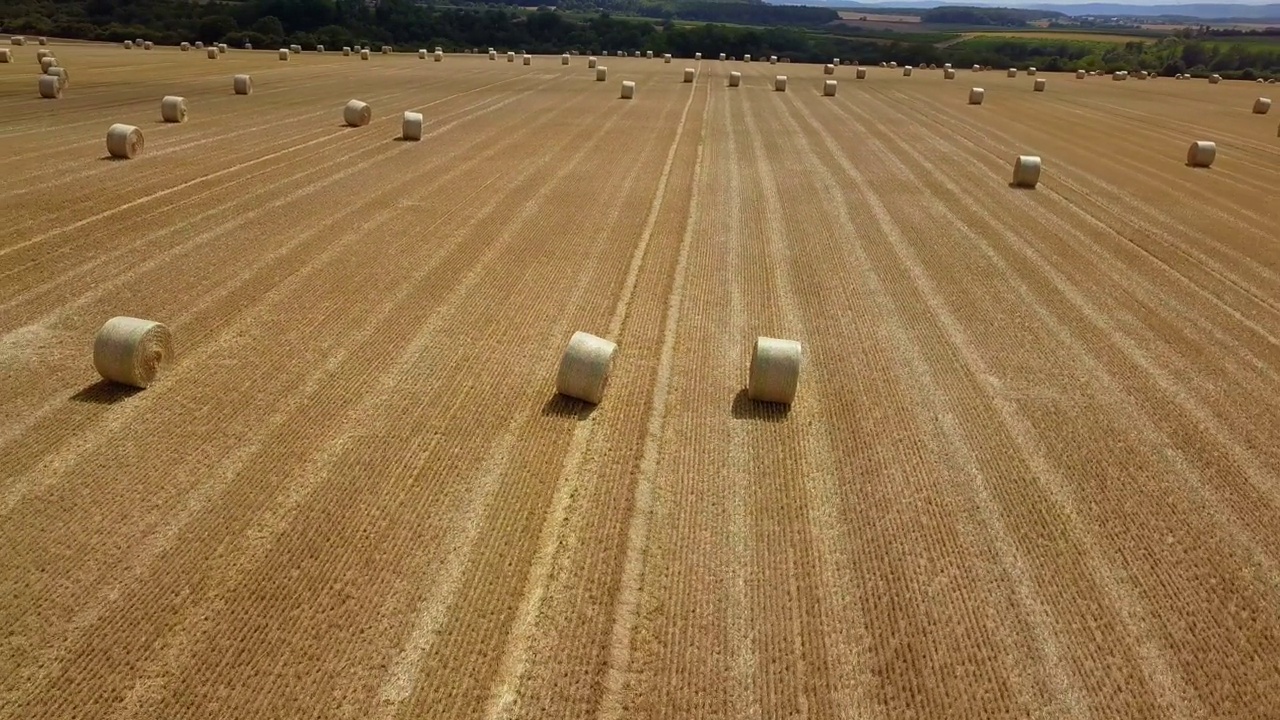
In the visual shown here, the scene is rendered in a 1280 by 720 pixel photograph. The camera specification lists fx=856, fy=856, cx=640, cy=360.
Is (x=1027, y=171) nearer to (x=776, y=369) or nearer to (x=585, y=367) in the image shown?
(x=776, y=369)

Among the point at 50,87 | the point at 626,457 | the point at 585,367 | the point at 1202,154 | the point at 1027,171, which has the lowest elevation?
the point at 626,457

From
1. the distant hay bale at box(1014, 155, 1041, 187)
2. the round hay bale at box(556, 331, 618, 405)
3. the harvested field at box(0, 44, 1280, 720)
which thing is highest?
the distant hay bale at box(1014, 155, 1041, 187)

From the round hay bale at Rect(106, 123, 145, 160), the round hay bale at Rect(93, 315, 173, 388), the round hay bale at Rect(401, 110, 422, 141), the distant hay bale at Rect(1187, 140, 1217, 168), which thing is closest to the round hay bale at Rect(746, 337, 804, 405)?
the round hay bale at Rect(93, 315, 173, 388)

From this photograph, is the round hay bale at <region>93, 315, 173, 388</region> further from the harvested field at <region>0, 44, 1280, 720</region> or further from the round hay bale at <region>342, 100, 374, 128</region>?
the round hay bale at <region>342, 100, 374, 128</region>

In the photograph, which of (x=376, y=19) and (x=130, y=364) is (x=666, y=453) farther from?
(x=376, y=19)


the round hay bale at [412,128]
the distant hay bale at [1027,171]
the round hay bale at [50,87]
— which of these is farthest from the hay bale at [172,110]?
the distant hay bale at [1027,171]

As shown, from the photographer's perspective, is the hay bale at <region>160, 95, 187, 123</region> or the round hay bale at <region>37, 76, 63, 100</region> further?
the round hay bale at <region>37, 76, 63, 100</region>

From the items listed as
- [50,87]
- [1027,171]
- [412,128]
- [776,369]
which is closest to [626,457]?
[776,369]
